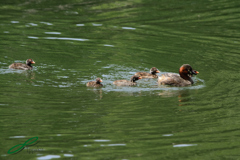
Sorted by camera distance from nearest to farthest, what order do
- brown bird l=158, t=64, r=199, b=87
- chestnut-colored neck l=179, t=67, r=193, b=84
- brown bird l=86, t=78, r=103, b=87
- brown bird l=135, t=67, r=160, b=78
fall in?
brown bird l=86, t=78, r=103, b=87 < brown bird l=158, t=64, r=199, b=87 < chestnut-colored neck l=179, t=67, r=193, b=84 < brown bird l=135, t=67, r=160, b=78

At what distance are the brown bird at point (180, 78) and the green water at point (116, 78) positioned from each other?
0.29m

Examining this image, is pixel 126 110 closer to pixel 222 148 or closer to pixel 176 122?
pixel 176 122

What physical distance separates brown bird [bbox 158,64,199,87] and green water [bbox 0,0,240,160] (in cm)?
29

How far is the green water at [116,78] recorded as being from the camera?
838 centimetres

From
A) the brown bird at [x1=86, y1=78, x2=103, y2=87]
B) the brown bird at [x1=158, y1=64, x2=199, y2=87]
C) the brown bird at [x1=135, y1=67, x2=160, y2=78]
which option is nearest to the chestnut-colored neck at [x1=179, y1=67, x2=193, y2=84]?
the brown bird at [x1=158, y1=64, x2=199, y2=87]

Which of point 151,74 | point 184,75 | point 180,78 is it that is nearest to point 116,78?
point 151,74

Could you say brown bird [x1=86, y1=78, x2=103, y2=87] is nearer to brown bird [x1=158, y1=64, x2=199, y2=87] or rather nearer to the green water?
the green water

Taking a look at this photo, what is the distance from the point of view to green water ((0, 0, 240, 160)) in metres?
8.38

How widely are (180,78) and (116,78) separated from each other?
1842 millimetres

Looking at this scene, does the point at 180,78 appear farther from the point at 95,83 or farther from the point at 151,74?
the point at 95,83

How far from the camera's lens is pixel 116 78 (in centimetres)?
1399

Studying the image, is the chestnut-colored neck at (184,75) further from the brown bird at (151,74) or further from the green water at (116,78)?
the brown bird at (151,74)

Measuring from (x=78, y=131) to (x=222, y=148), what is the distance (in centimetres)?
264

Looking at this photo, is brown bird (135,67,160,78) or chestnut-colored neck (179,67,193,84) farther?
brown bird (135,67,160,78)
